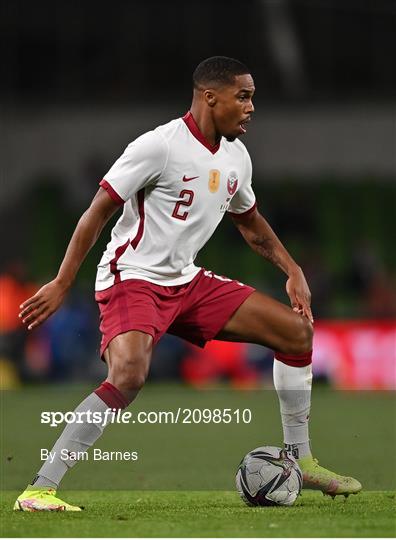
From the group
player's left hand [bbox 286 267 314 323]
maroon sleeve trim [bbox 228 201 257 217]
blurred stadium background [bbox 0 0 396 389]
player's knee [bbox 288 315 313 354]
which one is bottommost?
blurred stadium background [bbox 0 0 396 389]

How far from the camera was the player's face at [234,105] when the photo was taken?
6.31 metres

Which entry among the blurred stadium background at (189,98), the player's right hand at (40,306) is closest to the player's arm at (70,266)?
the player's right hand at (40,306)

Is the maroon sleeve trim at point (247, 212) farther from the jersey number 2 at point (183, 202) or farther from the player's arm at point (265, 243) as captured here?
the jersey number 2 at point (183, 202)

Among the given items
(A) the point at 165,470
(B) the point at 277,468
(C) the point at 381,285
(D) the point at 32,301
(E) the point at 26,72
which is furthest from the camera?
(E) the point at 26,72

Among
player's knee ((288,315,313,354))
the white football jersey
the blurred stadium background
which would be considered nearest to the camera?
the white football jersey

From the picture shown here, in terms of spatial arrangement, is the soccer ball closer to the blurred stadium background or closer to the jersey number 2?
the jersey number 2

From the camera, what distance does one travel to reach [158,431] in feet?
35.9

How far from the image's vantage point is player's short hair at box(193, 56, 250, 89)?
20.7ft

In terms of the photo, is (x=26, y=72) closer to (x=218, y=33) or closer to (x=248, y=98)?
(x=218, y=33)

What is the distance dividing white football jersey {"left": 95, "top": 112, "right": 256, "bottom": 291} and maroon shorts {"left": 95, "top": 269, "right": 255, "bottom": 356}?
0.23 feet

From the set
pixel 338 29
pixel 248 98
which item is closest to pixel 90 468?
pixel 248 98

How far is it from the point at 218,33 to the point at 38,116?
354 centimetres

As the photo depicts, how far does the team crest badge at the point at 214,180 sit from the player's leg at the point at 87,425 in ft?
3.26

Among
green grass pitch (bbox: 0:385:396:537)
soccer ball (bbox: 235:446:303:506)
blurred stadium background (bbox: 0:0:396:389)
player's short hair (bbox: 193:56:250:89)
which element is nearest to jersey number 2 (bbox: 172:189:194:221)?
player's short hair (bbox: 193:56:250:89)
